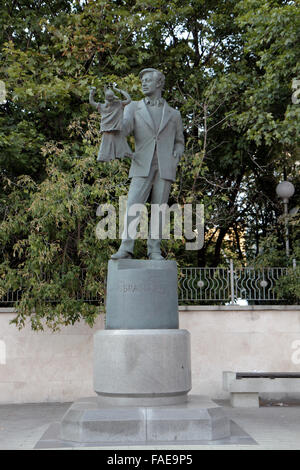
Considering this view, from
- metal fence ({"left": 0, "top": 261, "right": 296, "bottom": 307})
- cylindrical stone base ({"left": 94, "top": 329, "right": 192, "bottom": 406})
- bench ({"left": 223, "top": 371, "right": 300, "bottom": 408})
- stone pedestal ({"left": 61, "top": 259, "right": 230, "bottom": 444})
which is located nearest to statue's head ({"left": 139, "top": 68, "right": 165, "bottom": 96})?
stone pedestal ({"left": 61, "top": 259, "right": 230, "bottom": 444})

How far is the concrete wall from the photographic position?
11031mm

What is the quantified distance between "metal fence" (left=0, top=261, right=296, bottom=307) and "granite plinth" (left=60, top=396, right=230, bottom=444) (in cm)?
538

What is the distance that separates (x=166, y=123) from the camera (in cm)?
739

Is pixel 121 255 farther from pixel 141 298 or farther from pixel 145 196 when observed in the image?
pixel 145 196

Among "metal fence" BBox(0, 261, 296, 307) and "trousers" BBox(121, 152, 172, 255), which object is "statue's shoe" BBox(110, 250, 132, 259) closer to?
"trousers" BBox(121, 152, 172, 255)

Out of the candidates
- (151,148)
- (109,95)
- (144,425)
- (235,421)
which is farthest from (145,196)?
(235,421)

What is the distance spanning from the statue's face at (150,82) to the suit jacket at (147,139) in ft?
0.59

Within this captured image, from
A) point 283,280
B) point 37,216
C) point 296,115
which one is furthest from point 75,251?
point 296,115

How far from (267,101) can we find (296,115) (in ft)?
4.13

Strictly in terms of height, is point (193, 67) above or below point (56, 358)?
above

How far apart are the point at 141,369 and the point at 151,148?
9.14 feet

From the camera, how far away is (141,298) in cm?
677

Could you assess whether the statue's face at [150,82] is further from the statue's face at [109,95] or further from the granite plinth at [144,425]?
the granite plinth at [144,425]
